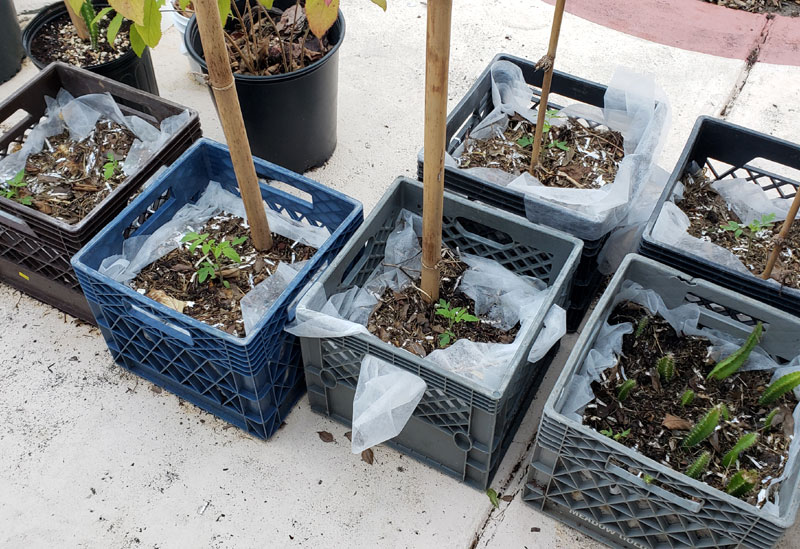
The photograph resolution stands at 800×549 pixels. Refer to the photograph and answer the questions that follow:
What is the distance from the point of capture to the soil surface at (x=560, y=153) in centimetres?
227

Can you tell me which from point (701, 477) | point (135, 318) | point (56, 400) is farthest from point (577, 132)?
point (56, 400)

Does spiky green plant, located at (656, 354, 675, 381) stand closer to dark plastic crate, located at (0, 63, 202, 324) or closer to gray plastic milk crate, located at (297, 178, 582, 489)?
Answer: gray plastic milk crate, located at (297, 178, 582, 489)

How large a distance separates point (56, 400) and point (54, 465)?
0.22 metres

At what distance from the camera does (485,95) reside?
2477 mm

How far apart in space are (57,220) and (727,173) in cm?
200

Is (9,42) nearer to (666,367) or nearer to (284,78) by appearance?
(284,78)

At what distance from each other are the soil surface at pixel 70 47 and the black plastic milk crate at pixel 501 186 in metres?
1.33

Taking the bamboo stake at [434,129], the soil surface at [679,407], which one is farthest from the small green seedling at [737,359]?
the bamboo stake at [434,129]

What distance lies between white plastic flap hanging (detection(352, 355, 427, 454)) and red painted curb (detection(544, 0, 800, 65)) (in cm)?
239

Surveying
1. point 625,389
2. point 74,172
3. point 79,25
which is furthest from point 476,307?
point 79,25

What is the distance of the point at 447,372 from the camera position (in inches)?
66.7

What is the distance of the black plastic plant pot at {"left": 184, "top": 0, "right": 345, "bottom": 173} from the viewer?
8.02 feet

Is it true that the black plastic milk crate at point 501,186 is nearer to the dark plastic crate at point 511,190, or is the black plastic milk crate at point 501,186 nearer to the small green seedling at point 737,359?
the dark plastic crate at point 511,190

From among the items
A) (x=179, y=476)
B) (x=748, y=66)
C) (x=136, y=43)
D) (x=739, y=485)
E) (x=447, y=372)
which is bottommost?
(x=179, y=476)
